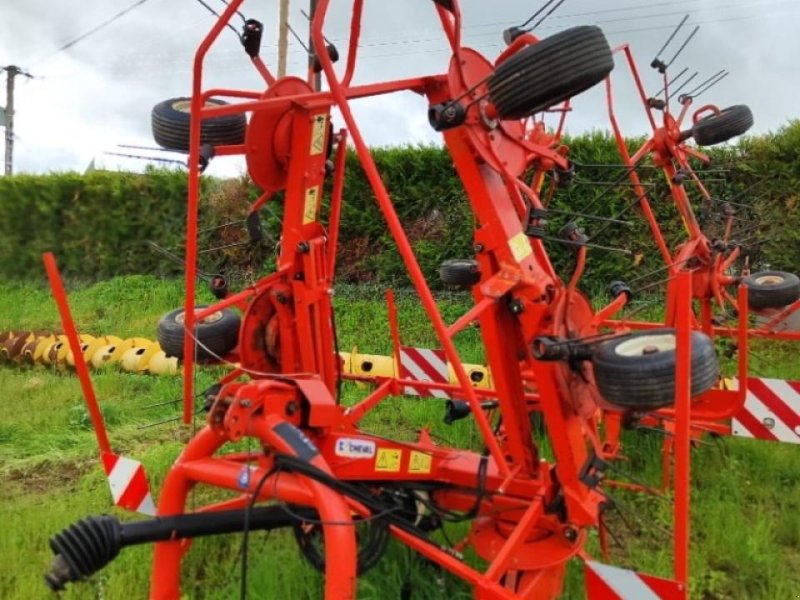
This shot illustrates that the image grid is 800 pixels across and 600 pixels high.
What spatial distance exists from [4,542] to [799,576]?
13.8 ft

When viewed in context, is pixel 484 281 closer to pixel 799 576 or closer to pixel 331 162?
pixel 331 162

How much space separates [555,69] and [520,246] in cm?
84

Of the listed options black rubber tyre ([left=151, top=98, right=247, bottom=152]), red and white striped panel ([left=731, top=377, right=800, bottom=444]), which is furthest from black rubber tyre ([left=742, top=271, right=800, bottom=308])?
A: black rubber tyre ([left=151, top=98, right=247, bottom=152])

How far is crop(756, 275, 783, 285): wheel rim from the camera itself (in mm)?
6188

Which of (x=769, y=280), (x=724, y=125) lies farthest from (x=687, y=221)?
(x=769, y=280)

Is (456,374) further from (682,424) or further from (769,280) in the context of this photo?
(769,280)

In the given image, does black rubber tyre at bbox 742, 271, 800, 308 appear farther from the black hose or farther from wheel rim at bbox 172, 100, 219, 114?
the black hose

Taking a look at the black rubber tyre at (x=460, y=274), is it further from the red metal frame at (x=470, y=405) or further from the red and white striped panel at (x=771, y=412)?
the red and white striped panel at (x=771, y=412)

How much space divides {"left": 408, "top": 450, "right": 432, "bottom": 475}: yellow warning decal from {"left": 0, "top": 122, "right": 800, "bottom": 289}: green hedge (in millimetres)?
2295

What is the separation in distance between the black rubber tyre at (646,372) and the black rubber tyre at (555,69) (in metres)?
0.95

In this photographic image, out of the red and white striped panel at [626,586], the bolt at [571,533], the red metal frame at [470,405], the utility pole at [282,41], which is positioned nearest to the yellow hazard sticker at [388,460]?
the red metal frame at [470,405]

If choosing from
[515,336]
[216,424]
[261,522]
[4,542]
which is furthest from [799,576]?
[4,542]

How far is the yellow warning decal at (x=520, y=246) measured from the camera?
2.98 m

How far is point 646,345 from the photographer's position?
2629 millimetres
